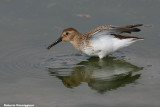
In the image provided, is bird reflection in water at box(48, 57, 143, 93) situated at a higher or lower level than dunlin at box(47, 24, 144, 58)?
lower

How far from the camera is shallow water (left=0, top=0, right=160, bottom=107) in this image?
24.9ft

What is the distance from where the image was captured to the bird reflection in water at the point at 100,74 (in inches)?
321

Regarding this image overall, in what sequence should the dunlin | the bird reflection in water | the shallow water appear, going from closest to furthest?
the shallow water → the bird reflection in water → the dunlin

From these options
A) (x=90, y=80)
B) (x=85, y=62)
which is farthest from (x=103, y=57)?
(x=90, y=80)

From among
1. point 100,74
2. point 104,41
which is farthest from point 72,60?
point 100,74

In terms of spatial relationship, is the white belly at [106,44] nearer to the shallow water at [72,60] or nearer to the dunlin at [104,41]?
the dunlin at [104,41]

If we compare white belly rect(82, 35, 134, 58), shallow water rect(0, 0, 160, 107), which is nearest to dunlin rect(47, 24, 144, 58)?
white belly rect(82, 35, 134, 58)

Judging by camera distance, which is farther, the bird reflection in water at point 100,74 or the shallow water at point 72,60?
the bird reflection in water at point 100,74

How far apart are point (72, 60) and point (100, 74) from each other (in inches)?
45.4

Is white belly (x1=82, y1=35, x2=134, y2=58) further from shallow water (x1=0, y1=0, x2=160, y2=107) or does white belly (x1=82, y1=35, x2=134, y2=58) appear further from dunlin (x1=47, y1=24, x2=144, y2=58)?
shallow water (x1=0, y1=0, x2=160, y2=107)

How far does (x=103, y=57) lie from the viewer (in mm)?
9945

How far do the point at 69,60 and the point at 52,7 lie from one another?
3.05m

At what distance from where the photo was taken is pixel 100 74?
868 centimetres

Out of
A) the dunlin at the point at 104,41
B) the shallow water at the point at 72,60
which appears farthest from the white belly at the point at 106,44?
the shallow water at the point at 72,60
